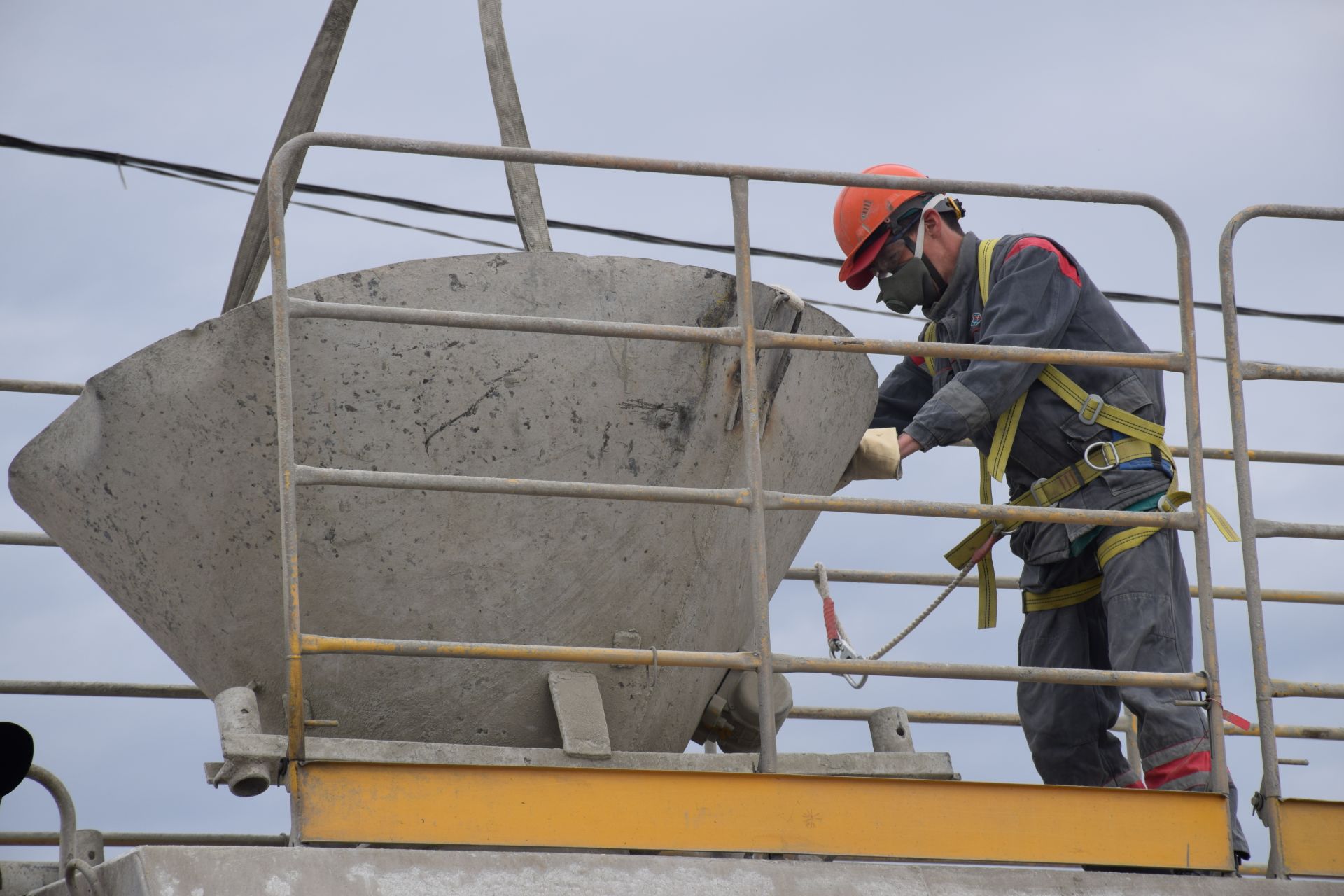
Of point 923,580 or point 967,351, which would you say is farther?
point 923,580

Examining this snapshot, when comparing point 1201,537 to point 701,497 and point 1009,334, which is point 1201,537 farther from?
point 701,497

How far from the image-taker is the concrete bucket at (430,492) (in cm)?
365

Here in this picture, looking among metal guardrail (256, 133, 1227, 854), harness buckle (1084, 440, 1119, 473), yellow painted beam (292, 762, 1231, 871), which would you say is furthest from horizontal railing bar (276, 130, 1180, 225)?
yellow painted beam (292, 762, 1231, 871)

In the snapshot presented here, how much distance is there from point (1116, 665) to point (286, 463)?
2186mm

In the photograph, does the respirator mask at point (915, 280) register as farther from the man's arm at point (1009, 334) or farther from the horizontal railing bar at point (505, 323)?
the horizontal railing bar at point (505, 323)

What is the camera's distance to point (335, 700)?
150 inches

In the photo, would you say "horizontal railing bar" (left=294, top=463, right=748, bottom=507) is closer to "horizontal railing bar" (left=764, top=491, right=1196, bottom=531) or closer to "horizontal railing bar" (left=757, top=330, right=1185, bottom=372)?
"horizontal railing bar" (left=764, top=491, right=1196, bottom=531)

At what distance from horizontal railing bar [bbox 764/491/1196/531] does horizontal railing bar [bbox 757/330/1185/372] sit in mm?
348

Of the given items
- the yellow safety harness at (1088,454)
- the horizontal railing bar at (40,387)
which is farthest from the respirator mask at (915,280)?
the horizontal railing bar at (40,387)

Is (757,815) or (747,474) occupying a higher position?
(747,474)

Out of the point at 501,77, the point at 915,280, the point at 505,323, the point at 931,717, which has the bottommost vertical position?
the point at 931,717

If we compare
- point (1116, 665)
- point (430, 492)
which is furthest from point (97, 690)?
point (1116, 665)

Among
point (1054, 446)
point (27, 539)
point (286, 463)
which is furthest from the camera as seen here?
point (27, 539)

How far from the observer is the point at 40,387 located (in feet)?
16.3
